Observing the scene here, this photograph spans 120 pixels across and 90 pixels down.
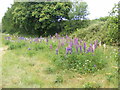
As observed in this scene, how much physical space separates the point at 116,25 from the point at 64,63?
56.4 inches

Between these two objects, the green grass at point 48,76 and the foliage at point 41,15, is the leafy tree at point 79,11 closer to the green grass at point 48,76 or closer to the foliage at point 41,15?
the foliage at point 41,15

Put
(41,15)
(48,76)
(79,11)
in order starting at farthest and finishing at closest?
(41,15) → (79,11) → (48,76)

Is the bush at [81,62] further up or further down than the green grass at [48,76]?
further up

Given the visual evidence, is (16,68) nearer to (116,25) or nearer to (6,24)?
(116,25)

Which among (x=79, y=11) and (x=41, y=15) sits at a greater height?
(x=79, y=11)

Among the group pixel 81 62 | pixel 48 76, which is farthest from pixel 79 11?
pixel 48 76

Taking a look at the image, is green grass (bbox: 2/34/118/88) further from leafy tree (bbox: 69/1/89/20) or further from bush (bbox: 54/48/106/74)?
leafy tree (bbox: 69/1/89/20)

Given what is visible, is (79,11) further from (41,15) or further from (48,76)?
(48,76)

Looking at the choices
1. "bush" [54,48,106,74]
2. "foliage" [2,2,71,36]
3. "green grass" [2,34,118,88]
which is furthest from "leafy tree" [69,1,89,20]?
"bush" [54,48,106,74]

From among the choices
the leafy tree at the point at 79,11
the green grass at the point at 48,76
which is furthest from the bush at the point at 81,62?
the leafy tree at the point at 79,11

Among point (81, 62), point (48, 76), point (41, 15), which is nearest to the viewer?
point (48, 76)

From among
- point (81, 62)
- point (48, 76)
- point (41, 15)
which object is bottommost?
point (48, 76)

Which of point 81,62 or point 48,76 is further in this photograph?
point 81,62

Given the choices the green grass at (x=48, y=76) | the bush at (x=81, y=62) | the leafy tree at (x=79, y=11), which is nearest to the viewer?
the green grass at (x=48, y=76)
